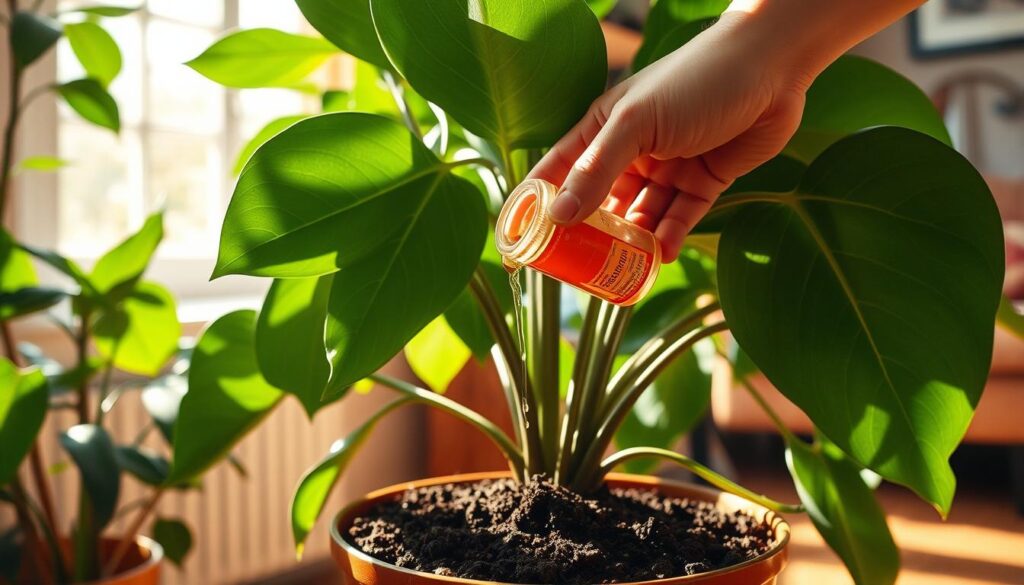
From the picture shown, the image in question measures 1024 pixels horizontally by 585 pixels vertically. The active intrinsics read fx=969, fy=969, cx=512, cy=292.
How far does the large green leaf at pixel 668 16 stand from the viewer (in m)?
0.80

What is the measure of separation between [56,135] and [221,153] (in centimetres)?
53

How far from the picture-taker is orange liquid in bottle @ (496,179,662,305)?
1.99 ft

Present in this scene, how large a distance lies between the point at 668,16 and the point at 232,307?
1254 mm

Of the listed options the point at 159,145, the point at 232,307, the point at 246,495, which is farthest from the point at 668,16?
the point at 159,145

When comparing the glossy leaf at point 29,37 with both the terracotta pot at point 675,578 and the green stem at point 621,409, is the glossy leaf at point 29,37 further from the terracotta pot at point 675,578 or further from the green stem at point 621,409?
the green stem at point 621,409

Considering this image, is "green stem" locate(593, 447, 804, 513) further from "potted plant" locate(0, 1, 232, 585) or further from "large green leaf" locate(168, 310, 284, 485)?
"potted plant" locate(0, 1, 232, 585)

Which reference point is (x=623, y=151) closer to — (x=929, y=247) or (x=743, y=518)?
(x=929, y=247)

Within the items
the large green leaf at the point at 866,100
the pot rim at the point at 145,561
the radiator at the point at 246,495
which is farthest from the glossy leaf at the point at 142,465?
the large green leaf at the point at 866,100

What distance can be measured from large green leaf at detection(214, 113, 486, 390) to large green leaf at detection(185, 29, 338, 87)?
0.30 meters

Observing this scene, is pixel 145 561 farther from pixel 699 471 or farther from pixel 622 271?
pixel 622 271

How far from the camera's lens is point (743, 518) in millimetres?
824

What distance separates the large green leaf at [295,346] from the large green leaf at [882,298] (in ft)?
1.09

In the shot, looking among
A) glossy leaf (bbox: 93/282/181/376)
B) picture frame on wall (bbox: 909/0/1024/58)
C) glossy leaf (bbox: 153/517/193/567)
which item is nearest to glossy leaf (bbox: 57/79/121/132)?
glossy leaf (bbox: 93/282/181/376)

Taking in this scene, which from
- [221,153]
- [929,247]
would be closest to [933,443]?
[929,247]
